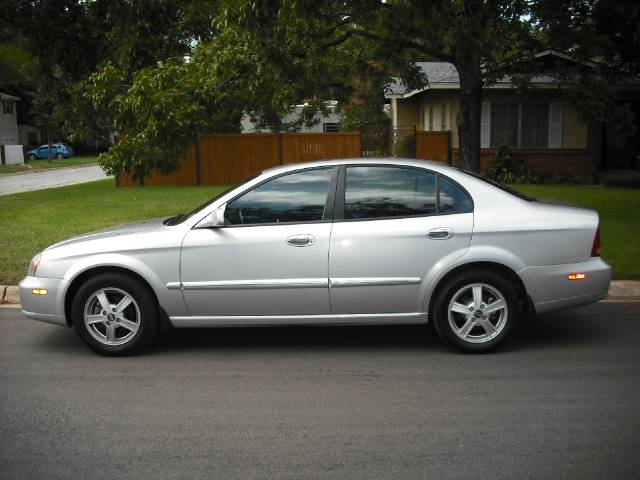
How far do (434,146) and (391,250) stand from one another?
2041cm

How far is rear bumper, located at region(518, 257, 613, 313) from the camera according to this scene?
639 centimetres

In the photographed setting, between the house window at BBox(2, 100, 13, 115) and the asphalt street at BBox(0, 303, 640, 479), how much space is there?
198 feet

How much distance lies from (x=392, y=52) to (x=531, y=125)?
11.9 metres

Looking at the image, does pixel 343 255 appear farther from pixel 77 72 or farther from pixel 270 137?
pixel 270 137

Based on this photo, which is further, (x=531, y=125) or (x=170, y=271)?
(x=531, y=125)

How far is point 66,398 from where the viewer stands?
215 inches

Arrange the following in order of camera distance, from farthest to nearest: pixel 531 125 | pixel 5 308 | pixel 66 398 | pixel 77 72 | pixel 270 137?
1. pixel 270 137
2. pixel 531 125
3. pixel 77 72
4. pixel 5 308
5. pixel 66 398

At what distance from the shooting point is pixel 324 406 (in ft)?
17.1

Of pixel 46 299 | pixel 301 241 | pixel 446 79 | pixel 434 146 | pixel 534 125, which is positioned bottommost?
pixel 46 299

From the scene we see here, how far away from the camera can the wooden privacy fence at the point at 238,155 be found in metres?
27.5

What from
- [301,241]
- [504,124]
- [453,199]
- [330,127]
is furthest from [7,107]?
[453,199]

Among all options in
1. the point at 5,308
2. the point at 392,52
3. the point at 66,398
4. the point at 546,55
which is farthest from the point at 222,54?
the point at 546,55

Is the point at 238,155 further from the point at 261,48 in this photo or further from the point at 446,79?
the point at 261,48

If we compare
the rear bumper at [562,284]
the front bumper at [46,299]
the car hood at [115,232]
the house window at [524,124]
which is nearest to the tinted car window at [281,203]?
the car hood at [115,232]
